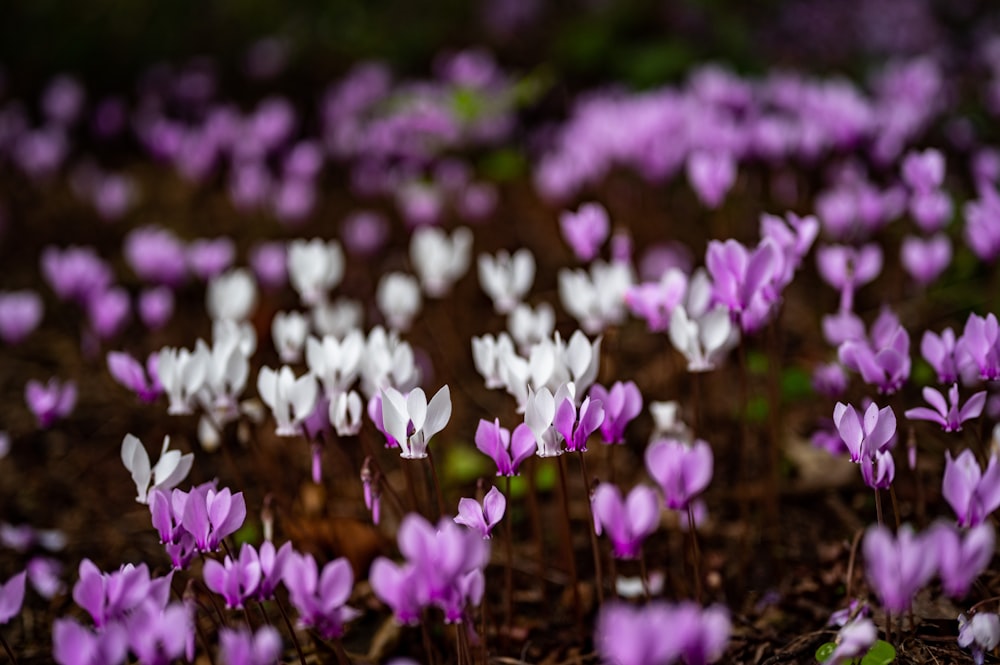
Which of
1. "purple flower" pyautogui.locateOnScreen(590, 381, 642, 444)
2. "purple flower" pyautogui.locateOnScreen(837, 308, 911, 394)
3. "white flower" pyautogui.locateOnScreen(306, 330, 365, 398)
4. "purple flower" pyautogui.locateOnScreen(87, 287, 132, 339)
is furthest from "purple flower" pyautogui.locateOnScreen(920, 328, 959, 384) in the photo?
"purple flower" pyautogui.locateOnScreen(87, 287, 132, 339)

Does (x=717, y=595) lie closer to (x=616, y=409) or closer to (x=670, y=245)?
(x=616, y=409)

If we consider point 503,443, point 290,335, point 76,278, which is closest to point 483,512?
point 503,443

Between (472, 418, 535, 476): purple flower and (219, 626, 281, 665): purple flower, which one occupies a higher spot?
(472, 418, 535, 476): purple flower

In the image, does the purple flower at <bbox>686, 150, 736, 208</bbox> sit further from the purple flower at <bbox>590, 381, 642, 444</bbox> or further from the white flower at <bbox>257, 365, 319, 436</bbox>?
the white flower at <bbox>257, 365, 319, 436</bbox>

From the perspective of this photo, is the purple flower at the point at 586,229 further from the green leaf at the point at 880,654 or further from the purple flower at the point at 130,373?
the green leaf at the point at 880,654

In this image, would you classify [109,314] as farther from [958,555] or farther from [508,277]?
[958,555]

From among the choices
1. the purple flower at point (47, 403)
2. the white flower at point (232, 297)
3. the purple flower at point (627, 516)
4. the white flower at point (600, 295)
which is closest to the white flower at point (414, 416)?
the purple flower at point (627, 516)
